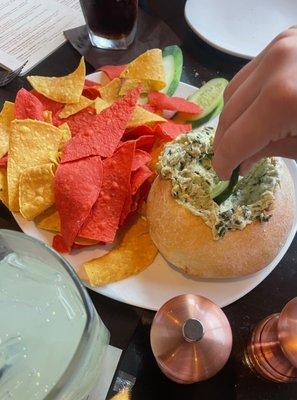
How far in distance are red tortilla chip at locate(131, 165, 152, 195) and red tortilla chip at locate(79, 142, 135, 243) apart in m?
0.02

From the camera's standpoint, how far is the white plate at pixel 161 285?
841 mm

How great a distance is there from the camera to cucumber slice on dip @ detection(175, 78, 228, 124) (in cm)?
106

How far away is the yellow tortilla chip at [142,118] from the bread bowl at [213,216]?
0.14 meters

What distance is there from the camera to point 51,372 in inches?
→ 21.9

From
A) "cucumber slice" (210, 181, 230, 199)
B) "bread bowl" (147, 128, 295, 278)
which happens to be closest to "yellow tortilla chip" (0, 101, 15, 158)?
"bread bowl" (147, 128, 295, 278)

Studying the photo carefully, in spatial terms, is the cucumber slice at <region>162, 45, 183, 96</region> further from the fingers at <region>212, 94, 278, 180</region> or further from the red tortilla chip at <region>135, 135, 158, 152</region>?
the fingers at <region>212, 94, 278, 180</region>

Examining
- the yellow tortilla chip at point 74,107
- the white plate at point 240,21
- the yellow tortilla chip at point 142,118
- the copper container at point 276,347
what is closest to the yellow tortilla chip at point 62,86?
the yellow tortilla chip at point 74,107

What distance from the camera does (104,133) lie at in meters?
0.95

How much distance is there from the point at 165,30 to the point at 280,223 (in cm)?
69

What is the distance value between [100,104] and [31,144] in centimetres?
18

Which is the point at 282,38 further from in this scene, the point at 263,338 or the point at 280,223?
the point at 263,338

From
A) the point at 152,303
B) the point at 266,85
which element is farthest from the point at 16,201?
the point at 266,85

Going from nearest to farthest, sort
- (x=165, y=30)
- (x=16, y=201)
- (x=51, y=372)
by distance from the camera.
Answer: (x=51, y=372), (x=16, y=201), (x=165, y=30)

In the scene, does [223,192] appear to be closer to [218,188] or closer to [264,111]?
[218,188]
